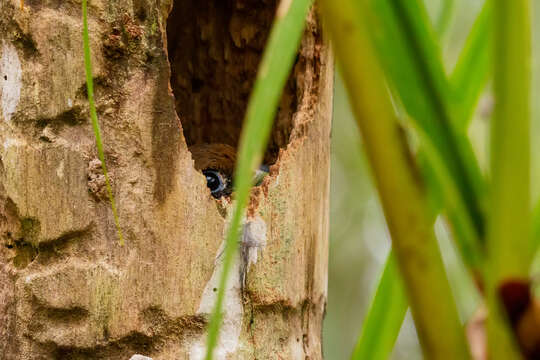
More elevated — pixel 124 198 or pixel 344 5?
pixel 124 198

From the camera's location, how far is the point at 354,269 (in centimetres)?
595

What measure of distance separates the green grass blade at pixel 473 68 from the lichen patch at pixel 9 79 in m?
1.08

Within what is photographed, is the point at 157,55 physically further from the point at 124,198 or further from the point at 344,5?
the point at 344,5

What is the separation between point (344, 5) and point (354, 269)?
5.52 metres

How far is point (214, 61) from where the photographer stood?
8.51ft

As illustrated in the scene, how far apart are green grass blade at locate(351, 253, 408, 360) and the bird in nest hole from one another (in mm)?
1685

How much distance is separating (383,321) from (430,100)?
9.6 inches

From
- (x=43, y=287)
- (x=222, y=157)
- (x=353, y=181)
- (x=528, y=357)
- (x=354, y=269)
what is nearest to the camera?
(x=528, y=357)

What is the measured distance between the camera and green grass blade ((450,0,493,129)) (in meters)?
0.66

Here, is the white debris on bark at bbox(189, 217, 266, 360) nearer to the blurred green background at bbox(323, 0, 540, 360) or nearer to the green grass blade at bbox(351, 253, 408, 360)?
the green grass blade at bbox(351, 253, 408, 360)

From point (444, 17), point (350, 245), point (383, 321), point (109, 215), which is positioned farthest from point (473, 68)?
point (350, 245)

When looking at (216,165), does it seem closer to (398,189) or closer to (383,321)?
(383,321)

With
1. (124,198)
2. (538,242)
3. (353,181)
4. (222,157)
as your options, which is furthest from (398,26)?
(353,181)

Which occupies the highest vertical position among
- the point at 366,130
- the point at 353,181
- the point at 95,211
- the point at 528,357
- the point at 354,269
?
the point at 353,181
